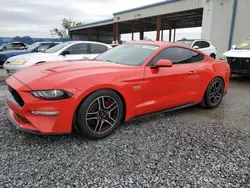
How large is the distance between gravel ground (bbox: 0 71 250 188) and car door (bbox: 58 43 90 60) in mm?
3815

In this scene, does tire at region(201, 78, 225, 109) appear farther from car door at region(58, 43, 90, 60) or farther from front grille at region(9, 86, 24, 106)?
car door at region(58, 43, 90, 60)

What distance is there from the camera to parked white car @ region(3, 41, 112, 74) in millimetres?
6293

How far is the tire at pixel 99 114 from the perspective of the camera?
2.55m

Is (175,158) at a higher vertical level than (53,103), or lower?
lower

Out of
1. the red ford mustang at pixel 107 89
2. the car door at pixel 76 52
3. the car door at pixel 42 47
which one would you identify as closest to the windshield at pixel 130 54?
the red ford mustang at pixel 107 89

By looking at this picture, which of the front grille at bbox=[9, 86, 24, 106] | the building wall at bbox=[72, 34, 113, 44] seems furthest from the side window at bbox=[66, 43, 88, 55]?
the building wall at bbox=[72, 34, 113, 44]

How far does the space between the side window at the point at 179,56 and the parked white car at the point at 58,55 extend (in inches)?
159

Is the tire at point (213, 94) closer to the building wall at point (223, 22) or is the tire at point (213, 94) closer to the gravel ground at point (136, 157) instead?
the gravel ground at point (136, 157)

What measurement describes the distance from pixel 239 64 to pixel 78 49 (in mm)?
5568

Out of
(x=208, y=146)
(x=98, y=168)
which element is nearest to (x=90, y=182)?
(x=98, y=168)

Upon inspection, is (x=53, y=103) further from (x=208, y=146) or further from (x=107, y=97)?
(x=208, y=146)

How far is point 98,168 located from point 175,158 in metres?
0.90

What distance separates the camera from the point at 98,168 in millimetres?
2158

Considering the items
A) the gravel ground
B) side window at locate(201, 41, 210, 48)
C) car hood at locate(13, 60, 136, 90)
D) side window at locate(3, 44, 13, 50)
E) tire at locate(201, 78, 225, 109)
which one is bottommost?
the gravel ground
